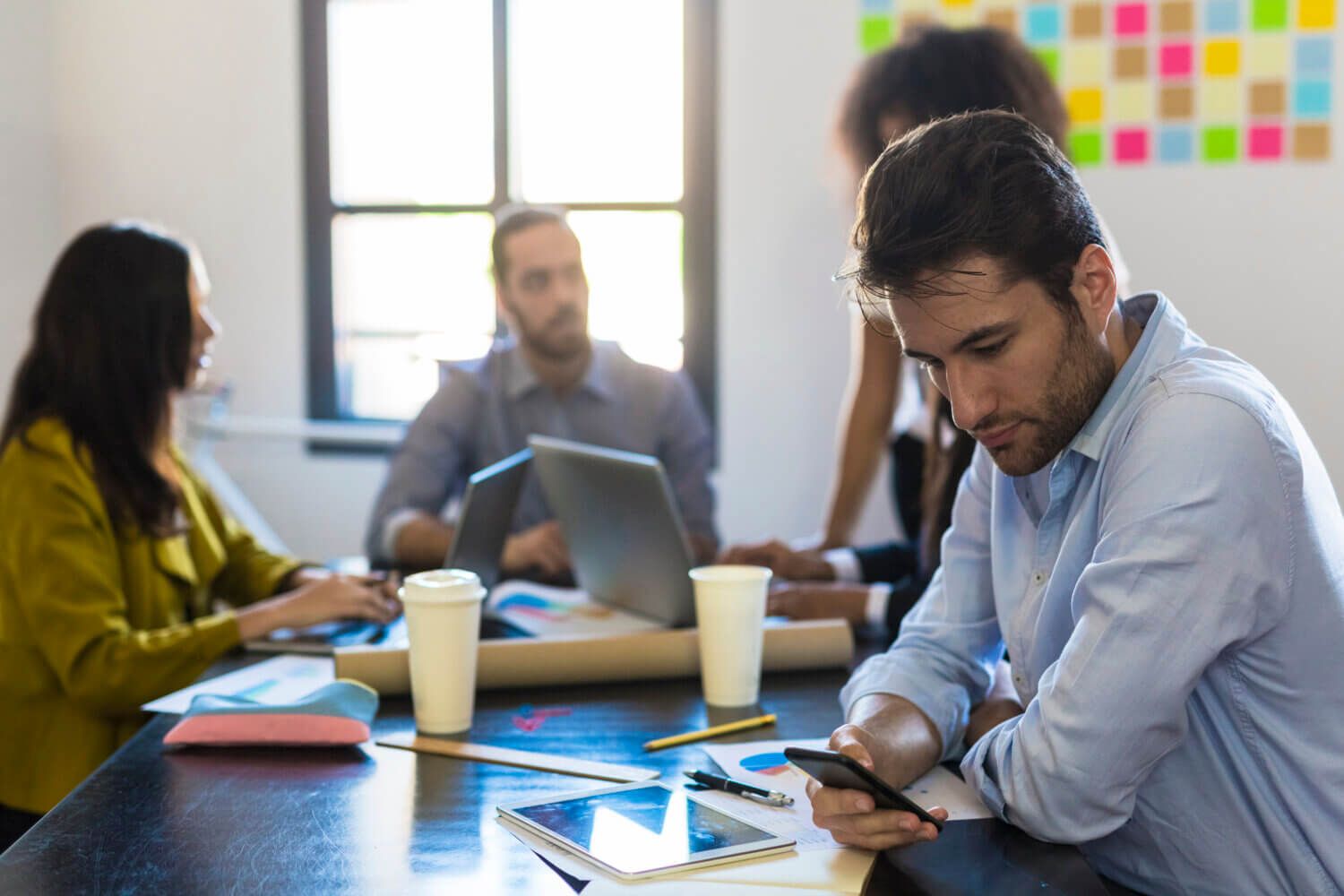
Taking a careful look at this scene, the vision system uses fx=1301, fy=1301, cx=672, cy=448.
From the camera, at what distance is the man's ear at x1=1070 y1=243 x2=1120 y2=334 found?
108cm

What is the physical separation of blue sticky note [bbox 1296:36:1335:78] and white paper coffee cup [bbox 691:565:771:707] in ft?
8.03

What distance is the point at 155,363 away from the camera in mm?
1975

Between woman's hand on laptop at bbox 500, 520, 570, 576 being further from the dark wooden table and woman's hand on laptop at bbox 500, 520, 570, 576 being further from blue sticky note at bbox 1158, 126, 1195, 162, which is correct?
blue sticky note at bbox 1158, 126, 1195, 162

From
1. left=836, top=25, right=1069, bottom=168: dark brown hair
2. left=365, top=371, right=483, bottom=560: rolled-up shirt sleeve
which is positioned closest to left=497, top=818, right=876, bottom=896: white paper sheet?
left=836, top=25, right=1069, bottom=168: dark brown hair

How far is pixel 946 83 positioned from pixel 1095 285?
1.17 metres

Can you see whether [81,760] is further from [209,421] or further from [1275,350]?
[1275,350]

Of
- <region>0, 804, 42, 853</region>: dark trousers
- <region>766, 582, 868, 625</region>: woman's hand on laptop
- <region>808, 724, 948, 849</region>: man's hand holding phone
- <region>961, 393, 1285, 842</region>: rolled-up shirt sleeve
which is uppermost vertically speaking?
<region>961, 393, 1285, 842</region>: rolled-up shirt sleeve

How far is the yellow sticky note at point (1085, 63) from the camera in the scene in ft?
10.7

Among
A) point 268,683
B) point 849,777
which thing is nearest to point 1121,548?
point 849,777

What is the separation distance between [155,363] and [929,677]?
130 cm

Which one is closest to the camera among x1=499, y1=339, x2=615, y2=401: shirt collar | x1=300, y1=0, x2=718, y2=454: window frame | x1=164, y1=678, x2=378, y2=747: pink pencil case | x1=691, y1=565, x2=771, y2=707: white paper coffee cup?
x1=164, y1=678, x2=378, y2=747: pink pencil case

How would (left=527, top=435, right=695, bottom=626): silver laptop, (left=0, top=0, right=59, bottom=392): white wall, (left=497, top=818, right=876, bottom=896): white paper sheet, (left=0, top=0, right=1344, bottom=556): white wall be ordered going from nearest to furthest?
(left=497, top=818, right=876, bottom=896): white paper sheet, (left=527, top=435, right=695, bottom=626): silver laptop, (left=0, top=0, right=1344, bottom=556): white wall, (left=0, top=0, right=59, bottom=392): white wall

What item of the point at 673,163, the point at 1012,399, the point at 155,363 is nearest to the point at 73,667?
the point at 155,363

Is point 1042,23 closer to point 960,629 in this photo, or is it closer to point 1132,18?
point 1132,18
